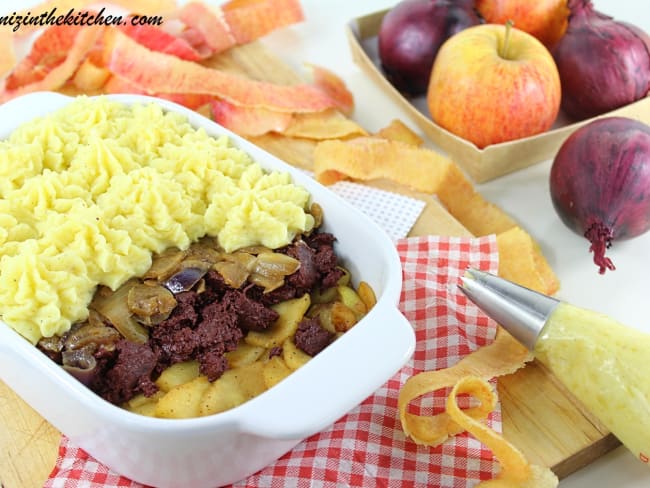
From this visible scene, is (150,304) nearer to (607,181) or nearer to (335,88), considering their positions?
(607,181)

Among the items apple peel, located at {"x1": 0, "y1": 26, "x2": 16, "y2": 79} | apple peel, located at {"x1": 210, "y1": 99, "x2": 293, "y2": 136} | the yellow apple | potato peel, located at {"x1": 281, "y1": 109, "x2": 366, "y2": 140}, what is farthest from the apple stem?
apple peel, located at {"x1": 0, "y1": 26, "x2": 16, "y2": 79}

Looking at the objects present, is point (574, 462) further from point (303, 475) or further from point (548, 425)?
point (303, 475)

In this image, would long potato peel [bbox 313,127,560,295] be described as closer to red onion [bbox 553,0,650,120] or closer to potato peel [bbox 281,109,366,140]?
potato peel [bbox 281,109,366,140]

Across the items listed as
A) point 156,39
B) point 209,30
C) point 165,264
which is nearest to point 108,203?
point 165,264

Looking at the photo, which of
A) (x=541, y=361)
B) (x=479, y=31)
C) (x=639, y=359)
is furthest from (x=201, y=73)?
(x=639, y=359)

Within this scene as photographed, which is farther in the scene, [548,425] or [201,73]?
[201,73]
